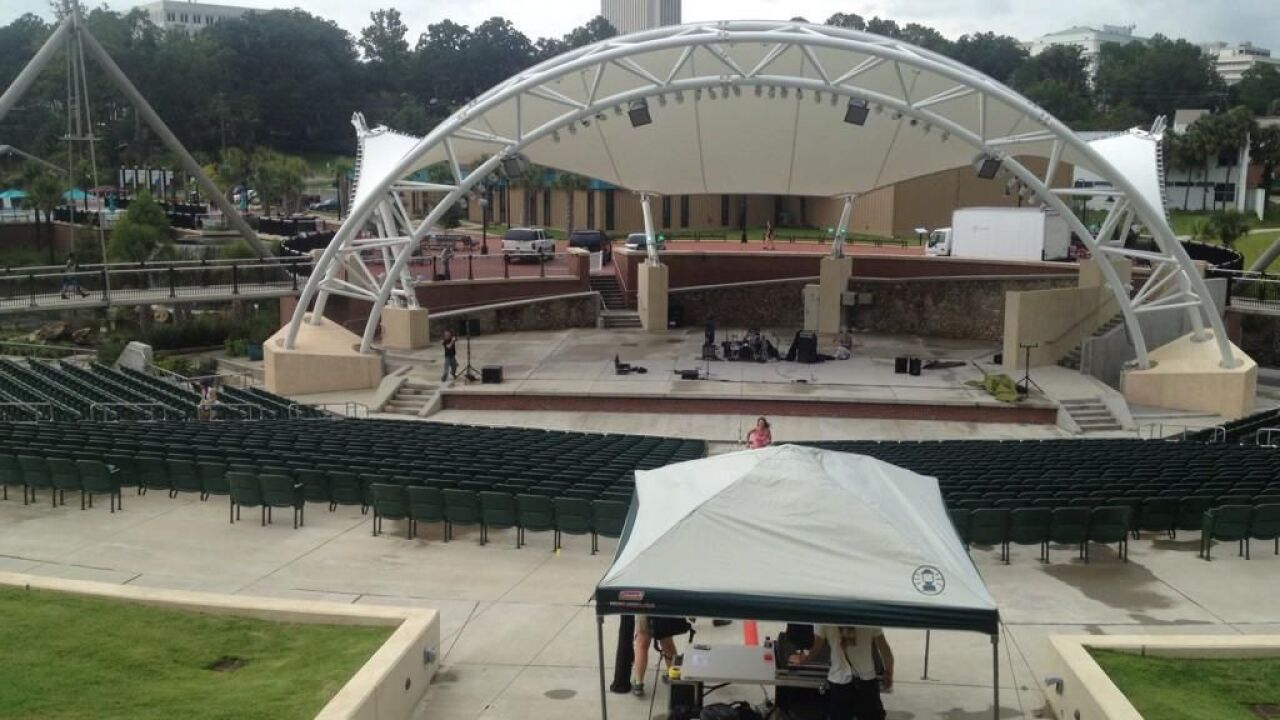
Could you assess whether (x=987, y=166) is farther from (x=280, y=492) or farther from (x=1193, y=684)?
(x=1193, y=684)

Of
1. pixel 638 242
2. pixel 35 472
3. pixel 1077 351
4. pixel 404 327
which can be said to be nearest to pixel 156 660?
pixel 35 472

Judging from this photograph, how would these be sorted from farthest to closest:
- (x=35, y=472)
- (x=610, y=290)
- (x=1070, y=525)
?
(x=610, y=290) < (x=35, y=472) < (x=1070, y=525)

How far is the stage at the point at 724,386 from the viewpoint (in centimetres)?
3052

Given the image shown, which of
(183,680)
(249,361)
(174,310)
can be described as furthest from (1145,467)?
(174,310)

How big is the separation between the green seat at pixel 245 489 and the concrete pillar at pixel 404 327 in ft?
71.3

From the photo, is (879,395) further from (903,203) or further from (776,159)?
(903,203)

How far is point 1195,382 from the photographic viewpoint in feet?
101

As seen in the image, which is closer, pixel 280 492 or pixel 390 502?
pixel 390 502

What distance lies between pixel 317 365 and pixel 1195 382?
81.1 feet

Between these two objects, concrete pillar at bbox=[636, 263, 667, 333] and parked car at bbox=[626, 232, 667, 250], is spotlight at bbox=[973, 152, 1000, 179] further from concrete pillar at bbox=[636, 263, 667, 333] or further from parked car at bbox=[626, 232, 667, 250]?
parked car at bbox=[626, 232, 667, 250]

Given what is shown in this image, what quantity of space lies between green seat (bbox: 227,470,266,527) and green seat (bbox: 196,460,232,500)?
96 cm

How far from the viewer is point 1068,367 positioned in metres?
35.3

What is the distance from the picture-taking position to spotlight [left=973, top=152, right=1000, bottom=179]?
30.9m

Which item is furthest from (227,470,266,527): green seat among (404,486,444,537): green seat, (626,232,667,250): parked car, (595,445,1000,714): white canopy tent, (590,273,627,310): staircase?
(626,232,667,250): parked car
